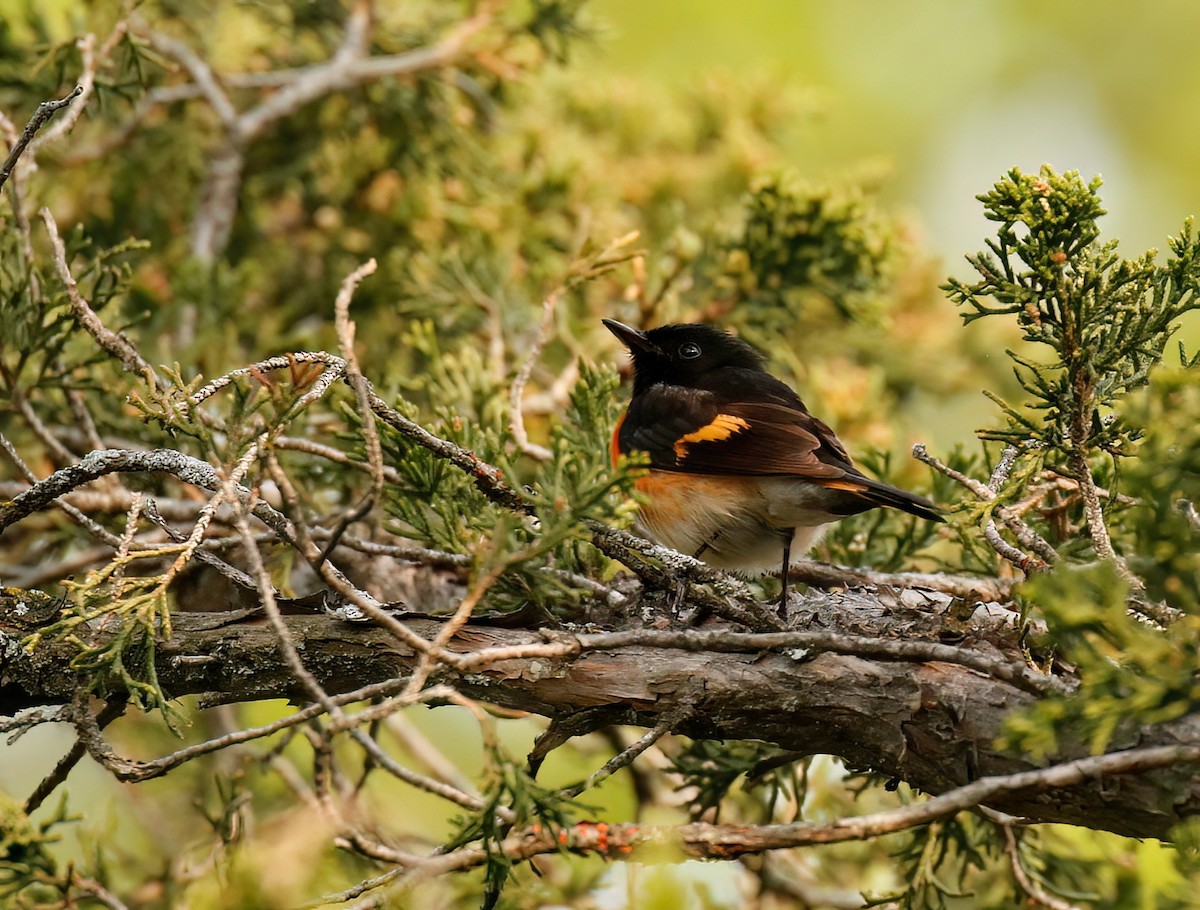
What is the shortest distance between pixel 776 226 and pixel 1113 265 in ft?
7.29

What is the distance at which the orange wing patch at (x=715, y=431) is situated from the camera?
394cm

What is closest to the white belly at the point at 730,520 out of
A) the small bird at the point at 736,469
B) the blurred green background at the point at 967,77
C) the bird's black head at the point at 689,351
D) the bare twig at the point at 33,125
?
the small bird at the point at 736,469

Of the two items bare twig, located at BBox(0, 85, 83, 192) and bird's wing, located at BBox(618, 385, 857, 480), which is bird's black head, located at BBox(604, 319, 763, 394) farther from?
bare twig, located at BBox(0, 85, 83, 192)

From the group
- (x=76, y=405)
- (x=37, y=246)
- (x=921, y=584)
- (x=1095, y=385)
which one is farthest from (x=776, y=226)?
(x=37, y=246)

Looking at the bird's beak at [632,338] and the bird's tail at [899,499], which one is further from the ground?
the bird's beak at [632,338]

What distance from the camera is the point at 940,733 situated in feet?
7.79

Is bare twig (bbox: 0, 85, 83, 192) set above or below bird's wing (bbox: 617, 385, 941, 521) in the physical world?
below

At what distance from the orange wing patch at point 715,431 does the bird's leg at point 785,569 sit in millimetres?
A: 381

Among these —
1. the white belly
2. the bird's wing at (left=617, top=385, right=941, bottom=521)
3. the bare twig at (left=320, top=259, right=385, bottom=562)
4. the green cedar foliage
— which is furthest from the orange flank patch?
the bare twig at (left=320, top=259, right=385, bottom=562)

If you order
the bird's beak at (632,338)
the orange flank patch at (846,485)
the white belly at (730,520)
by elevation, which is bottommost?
the orange flank patch at (846,485)

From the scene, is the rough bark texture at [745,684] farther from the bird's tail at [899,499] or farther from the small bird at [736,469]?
the small bird at [736,469]

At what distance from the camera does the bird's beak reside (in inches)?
173

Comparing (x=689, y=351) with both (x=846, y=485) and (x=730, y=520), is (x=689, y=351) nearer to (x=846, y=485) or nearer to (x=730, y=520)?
(x=730, y=520)

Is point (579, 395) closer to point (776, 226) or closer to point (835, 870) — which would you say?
point (776, 226)
